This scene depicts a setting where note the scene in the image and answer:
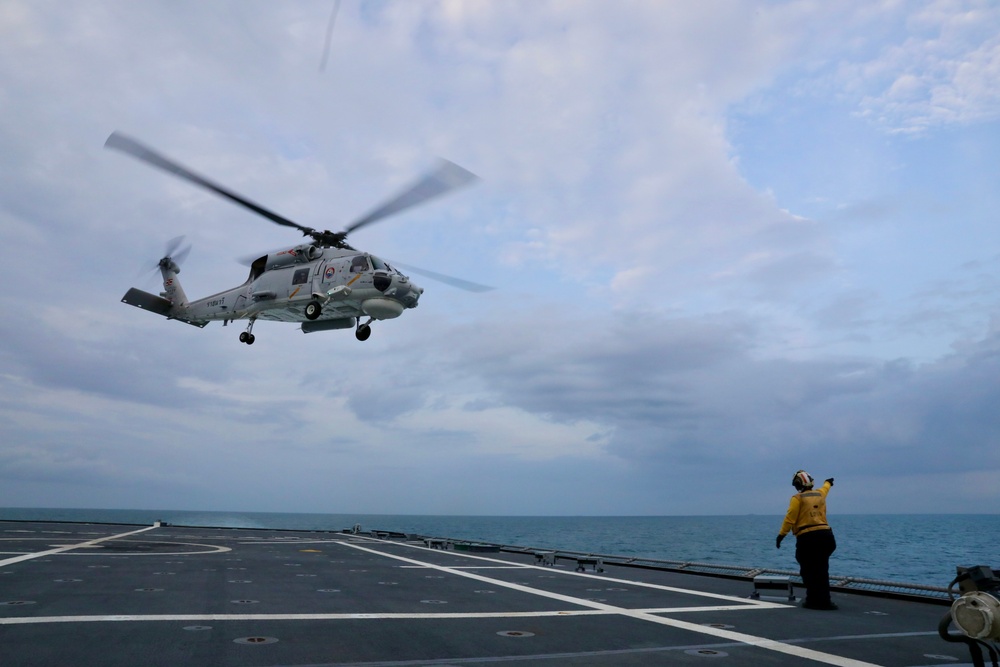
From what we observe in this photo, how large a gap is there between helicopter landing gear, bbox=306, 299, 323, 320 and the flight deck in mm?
10741

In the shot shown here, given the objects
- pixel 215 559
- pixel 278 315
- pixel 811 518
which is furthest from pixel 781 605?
pixel 278 315

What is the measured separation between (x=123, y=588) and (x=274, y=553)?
11.0m

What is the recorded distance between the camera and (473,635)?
8.28 metres

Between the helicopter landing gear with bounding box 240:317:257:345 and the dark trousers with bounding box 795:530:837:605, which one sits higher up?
the helicopter landing gear with bounding box 240:317:257:345

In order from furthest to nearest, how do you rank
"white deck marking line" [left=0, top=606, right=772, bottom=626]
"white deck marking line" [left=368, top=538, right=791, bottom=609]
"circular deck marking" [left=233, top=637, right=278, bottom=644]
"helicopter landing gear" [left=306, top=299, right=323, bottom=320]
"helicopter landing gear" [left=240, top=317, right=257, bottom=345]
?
"helicopter landing gear" [left=240, top=317, right=257, bottom=345], "helicopter landing gear" [left=306, top=299, right=323, bottom=320], "white deck marking line" [left=368, top=538, right=791, bottom=609], "white deck marking line" [left=0, top=606, right=772, bottom=626], "circular deck marking" [left=233, top=637, right=278, bottom=644]

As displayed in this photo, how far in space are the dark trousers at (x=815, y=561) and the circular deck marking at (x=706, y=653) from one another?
11.9 ft

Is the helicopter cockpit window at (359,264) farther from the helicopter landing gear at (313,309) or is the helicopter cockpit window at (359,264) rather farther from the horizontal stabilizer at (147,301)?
the horizontal stabilizer at (147,301)

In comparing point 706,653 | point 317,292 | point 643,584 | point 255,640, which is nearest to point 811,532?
point 706,653

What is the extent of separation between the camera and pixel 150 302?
30.3m

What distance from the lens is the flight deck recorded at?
23.3ft

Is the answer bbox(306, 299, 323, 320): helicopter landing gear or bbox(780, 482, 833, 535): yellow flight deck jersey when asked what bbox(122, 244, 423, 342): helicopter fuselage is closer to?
bbox(306, 299, 323, 320): helicopter landing gear

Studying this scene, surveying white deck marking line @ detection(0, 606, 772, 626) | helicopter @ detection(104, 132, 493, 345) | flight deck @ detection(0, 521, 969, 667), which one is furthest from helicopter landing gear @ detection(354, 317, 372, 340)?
white deck marking line @ detection(0, 606, 772, 626)

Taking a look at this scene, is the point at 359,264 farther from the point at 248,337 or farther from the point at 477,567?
the point at 477,567

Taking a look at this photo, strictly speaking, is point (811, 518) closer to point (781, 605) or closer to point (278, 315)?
point (781, 605)
